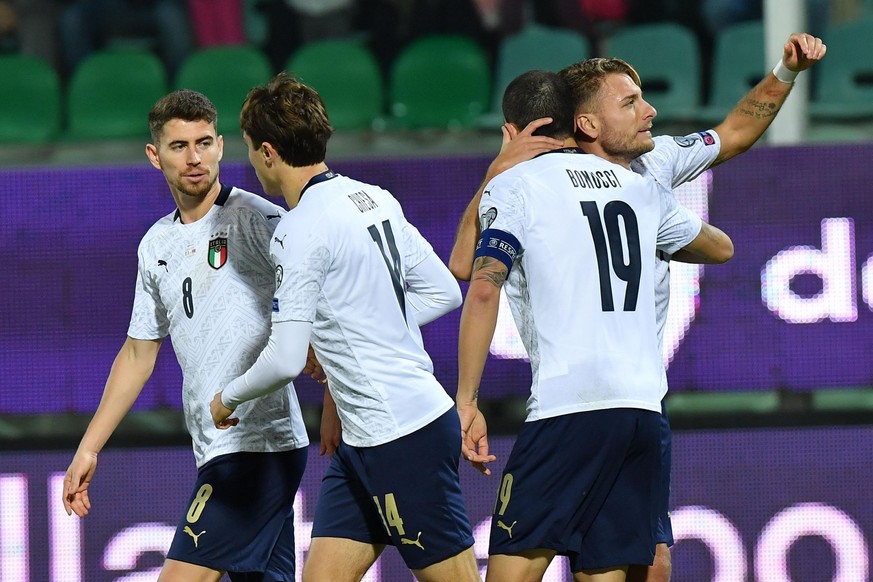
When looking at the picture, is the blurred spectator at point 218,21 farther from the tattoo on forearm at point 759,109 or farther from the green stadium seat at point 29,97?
the tattoo on forearm at point 759,109

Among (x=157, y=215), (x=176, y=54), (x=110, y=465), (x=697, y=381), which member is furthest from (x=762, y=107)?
(x=176, y=54)

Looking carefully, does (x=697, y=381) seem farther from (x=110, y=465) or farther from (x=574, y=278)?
(x=110, y=465)

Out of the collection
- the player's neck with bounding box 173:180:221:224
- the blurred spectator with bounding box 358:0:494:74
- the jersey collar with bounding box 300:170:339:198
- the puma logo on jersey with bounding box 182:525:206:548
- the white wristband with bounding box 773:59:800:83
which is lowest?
the puma logo on jersey with bounding box 182:525:206:548

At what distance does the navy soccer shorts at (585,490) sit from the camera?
333cm

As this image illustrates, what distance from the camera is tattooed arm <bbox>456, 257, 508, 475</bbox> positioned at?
3332mm

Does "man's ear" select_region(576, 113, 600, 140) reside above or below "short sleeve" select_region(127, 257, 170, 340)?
above

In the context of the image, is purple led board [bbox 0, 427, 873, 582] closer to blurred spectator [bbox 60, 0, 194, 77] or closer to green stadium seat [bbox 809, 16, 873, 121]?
green stadium seat [bbox 809, 16, 873, 121]

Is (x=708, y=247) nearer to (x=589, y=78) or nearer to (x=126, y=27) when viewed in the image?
(x=589, y=78)

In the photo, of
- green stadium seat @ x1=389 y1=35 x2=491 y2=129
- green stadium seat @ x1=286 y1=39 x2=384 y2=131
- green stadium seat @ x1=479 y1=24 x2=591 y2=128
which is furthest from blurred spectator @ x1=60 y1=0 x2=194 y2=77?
green stadium seat @ x1=479 y1=24 x2=591 y2=128

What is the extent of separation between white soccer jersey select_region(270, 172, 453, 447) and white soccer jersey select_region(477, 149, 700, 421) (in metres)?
0.28

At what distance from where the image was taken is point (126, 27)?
7758mm

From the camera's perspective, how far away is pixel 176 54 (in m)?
7.61

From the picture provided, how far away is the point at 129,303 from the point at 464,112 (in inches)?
99.7

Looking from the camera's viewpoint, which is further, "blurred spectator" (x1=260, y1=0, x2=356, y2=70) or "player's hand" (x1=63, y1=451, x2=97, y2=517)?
"blurred spectator" (x1=260, y1=0, x2=356, y2=70)
